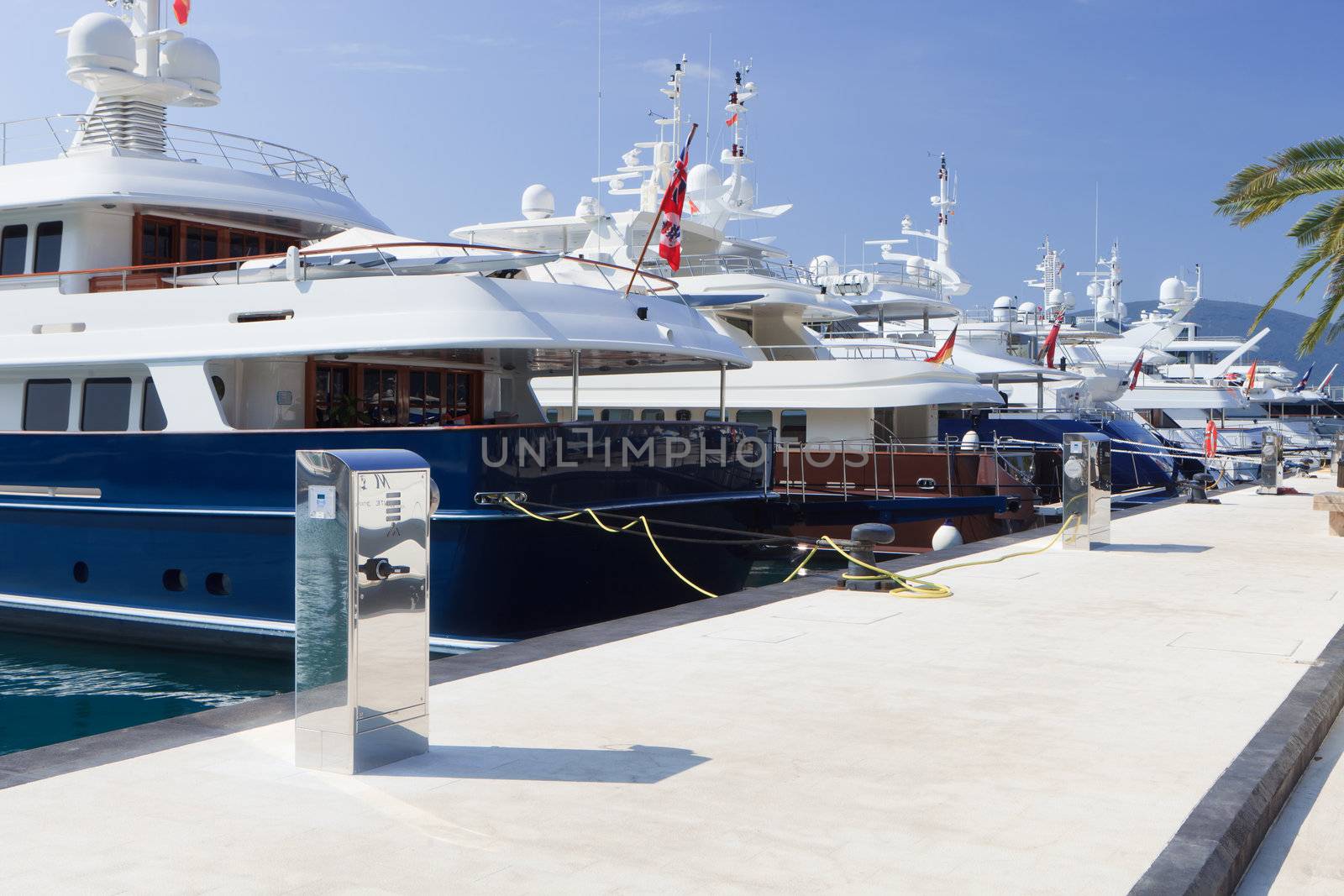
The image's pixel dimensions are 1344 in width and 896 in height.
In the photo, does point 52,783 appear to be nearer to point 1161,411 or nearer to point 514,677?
point 514,677

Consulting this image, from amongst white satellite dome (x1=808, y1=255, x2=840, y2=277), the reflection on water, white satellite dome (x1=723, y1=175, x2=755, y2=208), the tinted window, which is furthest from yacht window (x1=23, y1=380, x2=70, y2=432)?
white satellite dome (x1=808, y1=255, x2=840, y2=277)

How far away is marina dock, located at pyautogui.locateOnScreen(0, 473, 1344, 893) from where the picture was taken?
3.98 m

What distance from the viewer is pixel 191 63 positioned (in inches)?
641

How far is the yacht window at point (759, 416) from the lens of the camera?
22.5m

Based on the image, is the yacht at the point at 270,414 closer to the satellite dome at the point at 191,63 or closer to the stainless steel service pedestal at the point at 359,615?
the satellite dome at the point at 191,63

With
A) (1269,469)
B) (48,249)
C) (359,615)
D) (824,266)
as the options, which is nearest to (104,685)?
(48,249)

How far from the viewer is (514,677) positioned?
6.81 m

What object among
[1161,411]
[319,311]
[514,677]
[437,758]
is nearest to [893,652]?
[514,677]

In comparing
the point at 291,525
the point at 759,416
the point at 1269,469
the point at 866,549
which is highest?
the point at 759,416

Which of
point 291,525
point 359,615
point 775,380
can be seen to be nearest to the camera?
point 359,615

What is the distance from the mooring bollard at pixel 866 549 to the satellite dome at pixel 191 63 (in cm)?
1120

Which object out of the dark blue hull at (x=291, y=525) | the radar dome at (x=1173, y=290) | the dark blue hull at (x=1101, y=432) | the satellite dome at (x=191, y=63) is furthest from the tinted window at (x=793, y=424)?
the radar dome at (x=1173, y=290)

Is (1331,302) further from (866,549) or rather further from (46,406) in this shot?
(46,406)

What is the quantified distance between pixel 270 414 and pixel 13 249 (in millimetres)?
4567
